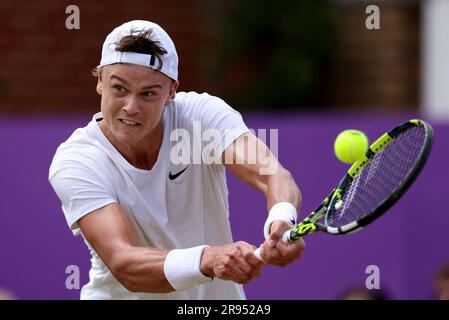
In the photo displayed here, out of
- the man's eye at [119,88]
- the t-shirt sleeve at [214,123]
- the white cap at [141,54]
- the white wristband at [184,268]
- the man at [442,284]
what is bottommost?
the man at [442,284]

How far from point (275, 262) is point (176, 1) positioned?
6.16m

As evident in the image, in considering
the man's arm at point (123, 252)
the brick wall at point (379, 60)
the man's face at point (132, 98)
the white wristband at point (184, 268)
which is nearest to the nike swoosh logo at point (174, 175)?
the man's face at point (132, 98)

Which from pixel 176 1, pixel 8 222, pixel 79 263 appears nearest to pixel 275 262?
pixel 79 263

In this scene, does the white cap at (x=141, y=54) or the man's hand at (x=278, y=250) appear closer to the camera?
the man's hand at (x=278, y=250)

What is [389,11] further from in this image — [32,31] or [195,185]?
[195,185]

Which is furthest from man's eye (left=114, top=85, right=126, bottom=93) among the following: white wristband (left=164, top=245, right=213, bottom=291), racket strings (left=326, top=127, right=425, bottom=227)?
racket strings (left=326, top=127, right=425, bottom=227)

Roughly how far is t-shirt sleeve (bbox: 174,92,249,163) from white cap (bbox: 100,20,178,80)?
1.08 feet

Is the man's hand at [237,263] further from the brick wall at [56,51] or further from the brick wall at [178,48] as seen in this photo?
the brick wall at [56,51]

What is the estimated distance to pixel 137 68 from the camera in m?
4.68

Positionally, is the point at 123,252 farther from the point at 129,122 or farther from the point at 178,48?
the point at 178,48

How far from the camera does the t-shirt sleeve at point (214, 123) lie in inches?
197

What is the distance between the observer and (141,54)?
4680mm

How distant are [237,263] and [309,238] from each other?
3915mm

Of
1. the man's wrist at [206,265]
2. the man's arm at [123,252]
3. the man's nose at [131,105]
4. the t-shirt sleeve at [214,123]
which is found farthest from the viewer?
the t-shirt sleeve at [214,123]
